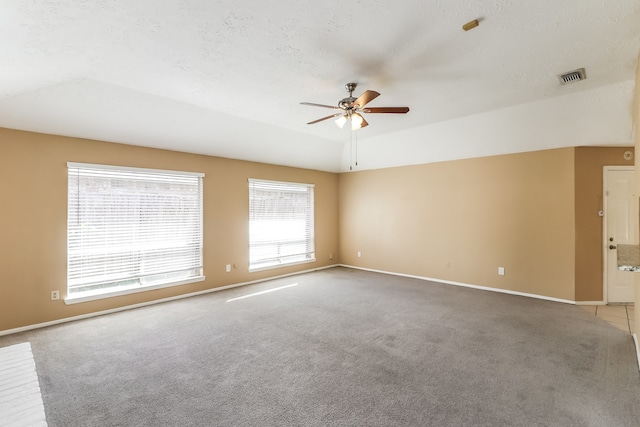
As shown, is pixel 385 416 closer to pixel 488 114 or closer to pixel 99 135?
pixel 488 114

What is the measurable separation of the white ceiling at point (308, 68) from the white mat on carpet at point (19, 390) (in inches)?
103

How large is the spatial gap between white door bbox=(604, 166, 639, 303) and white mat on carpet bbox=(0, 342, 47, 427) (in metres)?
6.79

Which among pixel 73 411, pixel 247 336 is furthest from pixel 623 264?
pixel 73 411

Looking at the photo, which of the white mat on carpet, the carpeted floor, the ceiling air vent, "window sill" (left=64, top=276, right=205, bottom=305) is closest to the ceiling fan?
the ceiling air vent

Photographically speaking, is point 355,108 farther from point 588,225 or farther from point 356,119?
point 588,225

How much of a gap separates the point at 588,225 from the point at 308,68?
15.6 feet

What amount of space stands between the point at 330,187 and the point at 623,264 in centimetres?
584

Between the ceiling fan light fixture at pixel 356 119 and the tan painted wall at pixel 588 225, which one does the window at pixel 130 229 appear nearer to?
the ceiling fan light fixture at pixel 356 119

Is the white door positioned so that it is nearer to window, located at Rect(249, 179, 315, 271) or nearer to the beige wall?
the beige wall

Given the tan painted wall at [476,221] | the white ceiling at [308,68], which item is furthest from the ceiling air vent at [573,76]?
the tan painted wall at [476,221]

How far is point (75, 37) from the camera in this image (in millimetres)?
2152

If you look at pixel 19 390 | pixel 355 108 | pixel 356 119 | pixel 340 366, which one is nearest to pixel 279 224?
pixel 356 119

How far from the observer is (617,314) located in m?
3.93

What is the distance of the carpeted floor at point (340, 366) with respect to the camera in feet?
6.68
